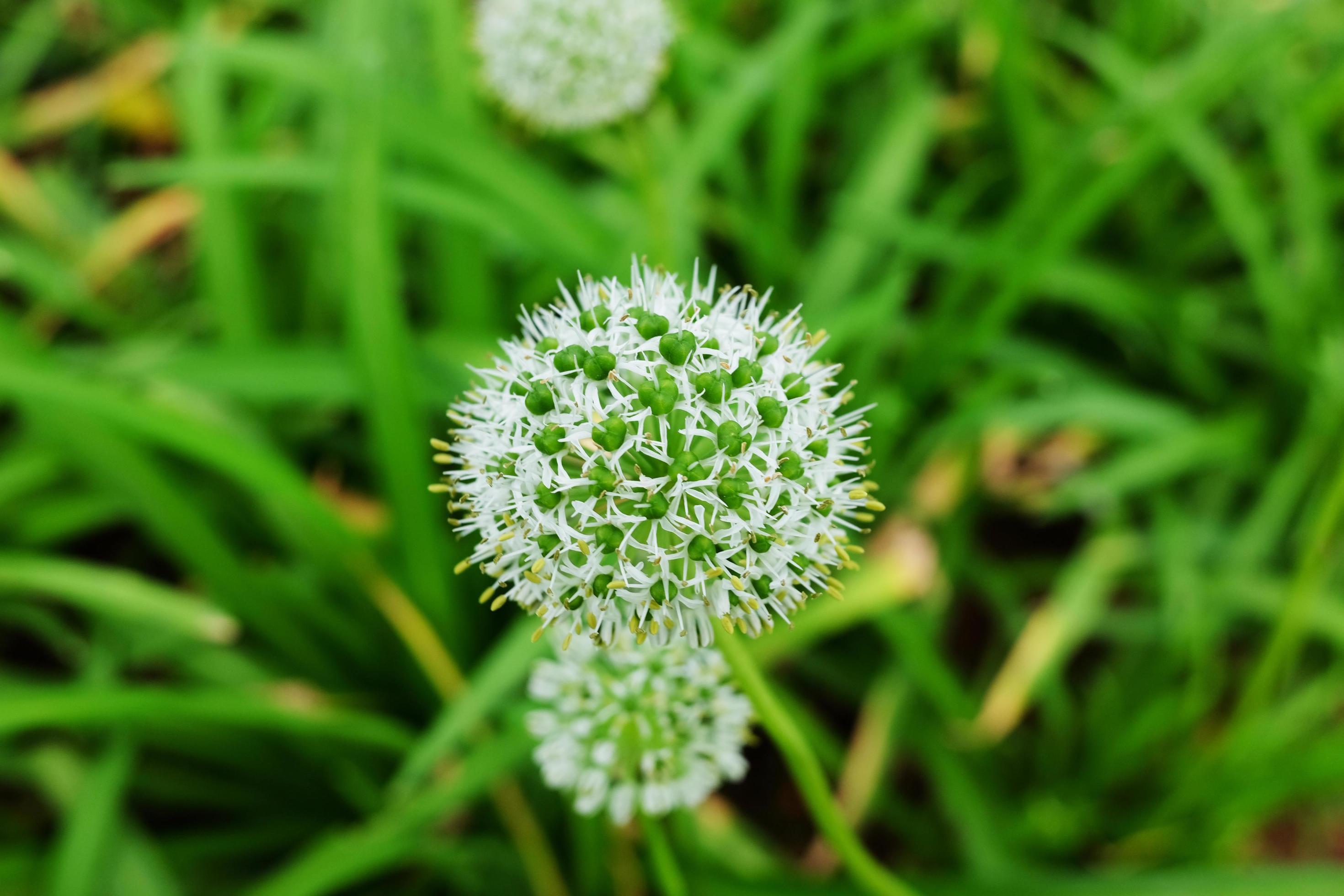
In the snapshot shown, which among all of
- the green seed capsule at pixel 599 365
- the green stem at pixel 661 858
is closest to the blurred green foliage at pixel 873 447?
the green stem at pixel 661 858

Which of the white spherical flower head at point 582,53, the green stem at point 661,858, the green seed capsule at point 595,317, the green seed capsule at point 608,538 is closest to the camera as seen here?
the green seed capsule at point 608,538

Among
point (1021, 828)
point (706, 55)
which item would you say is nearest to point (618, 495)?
point (1021, 828)

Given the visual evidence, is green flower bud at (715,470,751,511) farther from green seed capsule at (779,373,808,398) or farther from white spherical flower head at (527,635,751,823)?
white spherical flower head at (527,635,751,823)

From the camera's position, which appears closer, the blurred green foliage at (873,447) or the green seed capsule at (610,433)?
the green seed capsule at (610,433)

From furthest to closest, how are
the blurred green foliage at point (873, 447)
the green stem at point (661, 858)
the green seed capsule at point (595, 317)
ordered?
the blurred green foliage at point (873, 447), the green stem at point (661, 858), the green seed capsule at point (595, 317)

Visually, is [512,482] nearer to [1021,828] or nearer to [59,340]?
[1021,828]

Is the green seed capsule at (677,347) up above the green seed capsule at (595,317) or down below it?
below

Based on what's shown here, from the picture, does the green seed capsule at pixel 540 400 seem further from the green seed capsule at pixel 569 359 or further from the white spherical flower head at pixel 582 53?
the white spherical flower head at pixel 582 53
